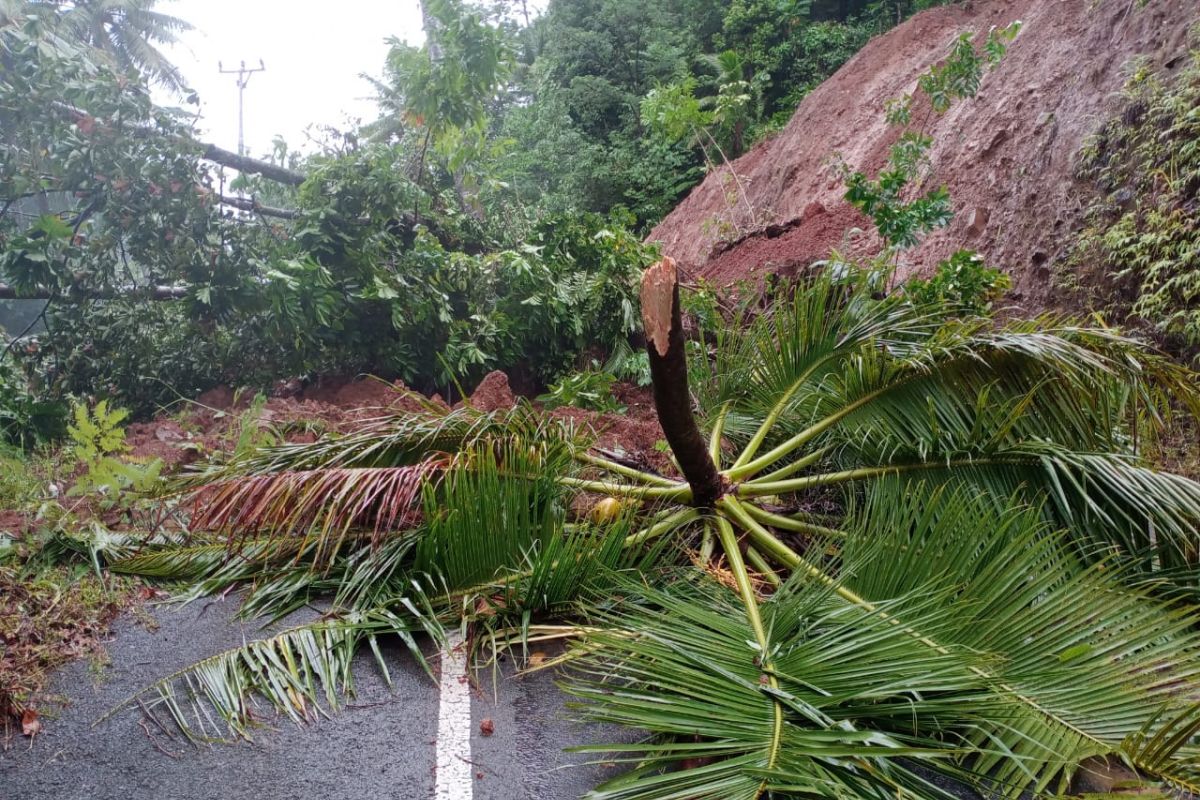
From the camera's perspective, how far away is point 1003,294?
19.4 feet

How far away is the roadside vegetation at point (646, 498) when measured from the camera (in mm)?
2111

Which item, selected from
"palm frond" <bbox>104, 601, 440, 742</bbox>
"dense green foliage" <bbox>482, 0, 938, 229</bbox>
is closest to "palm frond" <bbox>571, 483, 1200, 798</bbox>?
"palm frond" <bbox>104, 601, 440, 742</bbox>

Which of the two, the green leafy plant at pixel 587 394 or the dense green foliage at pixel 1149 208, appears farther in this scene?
the green leafy plant at pixel 587 394

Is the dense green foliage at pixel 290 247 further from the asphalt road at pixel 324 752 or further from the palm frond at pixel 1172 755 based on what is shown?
the palm frond at pixel 1172 755

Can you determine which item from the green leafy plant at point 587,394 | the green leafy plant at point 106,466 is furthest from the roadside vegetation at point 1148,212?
the green leafy plant at point 106,466

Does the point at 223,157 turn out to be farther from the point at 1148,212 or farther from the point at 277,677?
the point at 1148,212

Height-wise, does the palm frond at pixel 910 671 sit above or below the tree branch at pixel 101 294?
below

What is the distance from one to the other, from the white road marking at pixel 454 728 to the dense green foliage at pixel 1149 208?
4.56 metres

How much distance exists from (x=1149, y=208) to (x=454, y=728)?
5.55 m

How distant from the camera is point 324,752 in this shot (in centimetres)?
241

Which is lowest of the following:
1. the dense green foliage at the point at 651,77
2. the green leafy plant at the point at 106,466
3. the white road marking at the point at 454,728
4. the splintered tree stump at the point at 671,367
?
the white road marking at the point at 454,728

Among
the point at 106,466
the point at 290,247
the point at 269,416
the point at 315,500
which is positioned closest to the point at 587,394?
the point at 269,416

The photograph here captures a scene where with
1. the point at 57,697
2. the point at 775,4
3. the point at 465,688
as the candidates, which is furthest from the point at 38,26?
the point at 775,4

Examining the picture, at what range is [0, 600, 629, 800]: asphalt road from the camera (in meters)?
2.21
